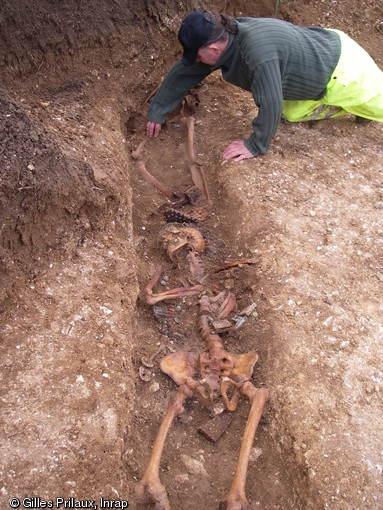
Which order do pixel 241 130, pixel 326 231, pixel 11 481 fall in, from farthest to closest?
pixel 241 130 < pixel 326 231 < pixel 11 481

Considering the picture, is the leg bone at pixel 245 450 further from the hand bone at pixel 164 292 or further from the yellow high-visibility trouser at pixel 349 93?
the yellow high-visibility trouser at pixel 349 93

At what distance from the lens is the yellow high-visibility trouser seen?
15.5 feet

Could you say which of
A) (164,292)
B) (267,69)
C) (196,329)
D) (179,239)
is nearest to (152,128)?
(267,69)

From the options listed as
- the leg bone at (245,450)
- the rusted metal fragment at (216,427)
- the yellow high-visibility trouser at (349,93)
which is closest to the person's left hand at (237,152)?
the yellow high-visibility trouser at (349,93)

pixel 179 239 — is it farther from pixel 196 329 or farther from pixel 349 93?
pixel 349 93

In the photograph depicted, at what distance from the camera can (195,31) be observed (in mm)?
4059

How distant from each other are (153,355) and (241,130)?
103 inches

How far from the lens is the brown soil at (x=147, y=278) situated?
2.84m

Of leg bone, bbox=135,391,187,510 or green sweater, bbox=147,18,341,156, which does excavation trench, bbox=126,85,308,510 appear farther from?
green sweater, bbox=147,18,341,156

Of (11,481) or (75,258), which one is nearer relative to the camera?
(11,481)

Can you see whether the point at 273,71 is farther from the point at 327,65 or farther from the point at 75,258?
the point at 75,258

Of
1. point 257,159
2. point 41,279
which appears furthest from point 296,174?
point 41,279

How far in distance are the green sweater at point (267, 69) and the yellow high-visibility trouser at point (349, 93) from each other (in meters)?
0.10

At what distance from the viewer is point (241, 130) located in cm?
504
